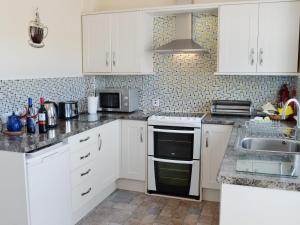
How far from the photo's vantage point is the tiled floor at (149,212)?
9.73ft

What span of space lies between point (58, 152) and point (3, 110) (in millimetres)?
761

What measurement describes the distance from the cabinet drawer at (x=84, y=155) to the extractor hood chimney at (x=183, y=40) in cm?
137

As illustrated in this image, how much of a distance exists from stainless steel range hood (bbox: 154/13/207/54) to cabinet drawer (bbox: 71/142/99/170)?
1.37 metres

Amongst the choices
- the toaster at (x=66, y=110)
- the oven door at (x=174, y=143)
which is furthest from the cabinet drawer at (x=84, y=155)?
the oven door at (x=174, y=143)

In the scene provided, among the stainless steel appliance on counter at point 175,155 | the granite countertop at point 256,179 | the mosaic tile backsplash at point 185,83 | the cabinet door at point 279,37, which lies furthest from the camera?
the mosaic tile backsplash at point 185,83

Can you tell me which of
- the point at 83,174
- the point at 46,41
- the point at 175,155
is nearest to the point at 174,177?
the point at 175,155

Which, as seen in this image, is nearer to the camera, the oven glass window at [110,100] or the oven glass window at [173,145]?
the oven glass window at [173,145]

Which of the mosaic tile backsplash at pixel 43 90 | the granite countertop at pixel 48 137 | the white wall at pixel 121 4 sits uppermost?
the white wall at pixel 121 4

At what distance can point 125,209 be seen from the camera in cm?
322

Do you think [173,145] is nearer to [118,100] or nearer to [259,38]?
[118,100]

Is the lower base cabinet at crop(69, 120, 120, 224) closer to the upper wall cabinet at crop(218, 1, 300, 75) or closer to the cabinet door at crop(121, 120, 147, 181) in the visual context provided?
the cabinet door at crop(121, 120, 147, 181)

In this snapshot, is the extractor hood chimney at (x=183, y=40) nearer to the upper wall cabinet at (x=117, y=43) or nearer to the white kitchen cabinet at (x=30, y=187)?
the upper wall cabinet at (x=117, y=43)

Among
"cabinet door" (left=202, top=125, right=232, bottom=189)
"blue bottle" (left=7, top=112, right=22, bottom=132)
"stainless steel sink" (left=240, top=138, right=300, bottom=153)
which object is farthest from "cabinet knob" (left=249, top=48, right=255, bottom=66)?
"blue bottle" (left=7, top=112, right=22, bottom=132)

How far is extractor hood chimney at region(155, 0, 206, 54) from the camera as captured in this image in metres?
3.44
